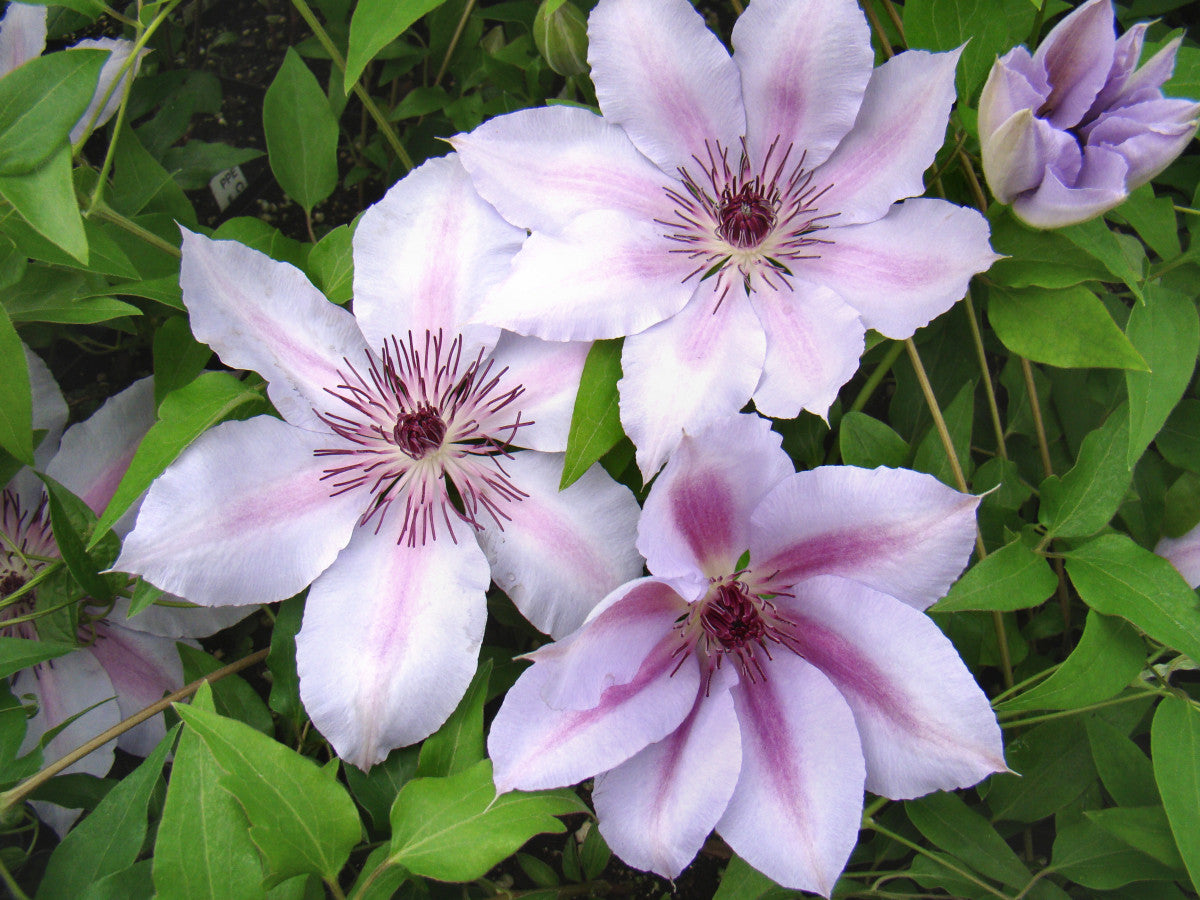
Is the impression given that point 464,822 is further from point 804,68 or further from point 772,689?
point 804,68

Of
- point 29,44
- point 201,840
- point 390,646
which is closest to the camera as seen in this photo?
point 201,840

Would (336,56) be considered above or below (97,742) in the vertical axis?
above

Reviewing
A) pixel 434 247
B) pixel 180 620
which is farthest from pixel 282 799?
pixel 434 247

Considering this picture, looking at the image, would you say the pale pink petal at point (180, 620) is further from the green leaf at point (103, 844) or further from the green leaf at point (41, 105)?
the green leaf at point (41, 105)

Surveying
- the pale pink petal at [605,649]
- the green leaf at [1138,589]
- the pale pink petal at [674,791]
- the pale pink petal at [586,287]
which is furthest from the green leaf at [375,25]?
the green leaf at [1138,589]

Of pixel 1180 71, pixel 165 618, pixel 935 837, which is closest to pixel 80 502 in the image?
pixel 165 618

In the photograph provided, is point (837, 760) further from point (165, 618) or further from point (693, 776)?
point (165, 618)

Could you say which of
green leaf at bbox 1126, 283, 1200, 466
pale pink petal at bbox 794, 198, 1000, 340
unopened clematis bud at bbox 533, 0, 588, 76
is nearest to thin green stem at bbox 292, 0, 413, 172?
unopened clematis bud at bbox 533, 0, 588, 76
